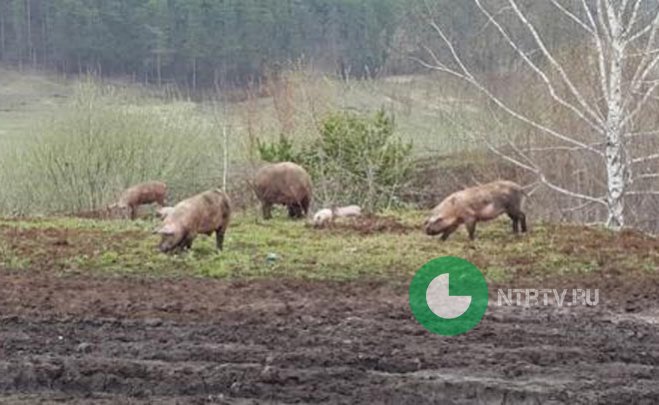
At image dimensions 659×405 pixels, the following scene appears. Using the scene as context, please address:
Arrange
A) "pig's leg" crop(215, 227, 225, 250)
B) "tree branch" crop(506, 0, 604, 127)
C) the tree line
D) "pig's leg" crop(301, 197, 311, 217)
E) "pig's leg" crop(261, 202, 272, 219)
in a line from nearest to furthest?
"pig's leg" crop(215, 227, 225, 250)
"tree branch" crop(506, 0, 604, 127)
"pig's leg" crop(261, 202, 272, 219)
"pig's leg" crop(301, 197, 311, 217)
the tree line

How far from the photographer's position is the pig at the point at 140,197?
20.2 m

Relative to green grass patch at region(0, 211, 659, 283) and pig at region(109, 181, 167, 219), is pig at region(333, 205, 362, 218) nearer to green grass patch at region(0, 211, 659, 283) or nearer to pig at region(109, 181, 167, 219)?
green grass patch at region(0, 211, 659, 283)

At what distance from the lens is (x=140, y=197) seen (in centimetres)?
2042

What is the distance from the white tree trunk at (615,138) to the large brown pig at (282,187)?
5.68 meters

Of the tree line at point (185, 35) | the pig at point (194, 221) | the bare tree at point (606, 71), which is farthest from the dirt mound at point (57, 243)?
the tree line at point (185, 35)

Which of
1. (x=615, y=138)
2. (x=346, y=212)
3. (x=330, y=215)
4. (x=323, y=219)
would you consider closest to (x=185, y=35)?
(x=346, y=212)

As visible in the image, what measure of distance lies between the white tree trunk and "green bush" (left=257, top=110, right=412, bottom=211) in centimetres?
816

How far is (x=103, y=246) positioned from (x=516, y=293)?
5847mm

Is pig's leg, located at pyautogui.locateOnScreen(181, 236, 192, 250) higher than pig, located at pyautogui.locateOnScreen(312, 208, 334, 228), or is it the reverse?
pig's leg, located at pyautogui.locateOnScreen(181, 236, 192, 250)

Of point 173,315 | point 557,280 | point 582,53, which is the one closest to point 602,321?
point 557,280

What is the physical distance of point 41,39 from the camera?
38.0 meters

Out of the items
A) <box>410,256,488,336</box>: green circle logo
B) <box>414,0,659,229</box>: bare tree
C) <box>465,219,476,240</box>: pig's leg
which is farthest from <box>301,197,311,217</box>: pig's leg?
<box>410,256,488,336</box>: green circle logo

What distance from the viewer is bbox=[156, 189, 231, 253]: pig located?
1317 cm

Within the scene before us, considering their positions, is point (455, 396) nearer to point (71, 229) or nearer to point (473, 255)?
point (473, 255)
